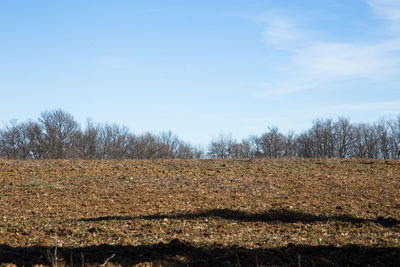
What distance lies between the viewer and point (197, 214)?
1070 cm

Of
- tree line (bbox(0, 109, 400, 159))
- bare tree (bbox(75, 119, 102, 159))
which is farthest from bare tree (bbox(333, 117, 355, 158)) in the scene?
bare tree (bbox(75, 119, 102, 159))

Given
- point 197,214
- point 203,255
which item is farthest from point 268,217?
point 203,255

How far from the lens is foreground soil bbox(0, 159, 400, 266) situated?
6.41 meters

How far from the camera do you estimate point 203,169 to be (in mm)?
19359

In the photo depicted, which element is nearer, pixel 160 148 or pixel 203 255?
pixel 203 255

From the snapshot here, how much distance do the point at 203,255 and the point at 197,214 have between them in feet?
14.0

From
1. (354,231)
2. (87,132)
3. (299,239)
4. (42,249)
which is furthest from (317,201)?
(87,132)

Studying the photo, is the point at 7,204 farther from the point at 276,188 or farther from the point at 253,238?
the point at 276,188

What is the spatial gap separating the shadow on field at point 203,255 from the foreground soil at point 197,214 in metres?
0.02

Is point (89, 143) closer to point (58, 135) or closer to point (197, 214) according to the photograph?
point (58, 135)

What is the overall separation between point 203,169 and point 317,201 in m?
7.61

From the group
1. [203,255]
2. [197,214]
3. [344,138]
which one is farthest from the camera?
[344,138]

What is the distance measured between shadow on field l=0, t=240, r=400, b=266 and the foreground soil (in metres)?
0.02

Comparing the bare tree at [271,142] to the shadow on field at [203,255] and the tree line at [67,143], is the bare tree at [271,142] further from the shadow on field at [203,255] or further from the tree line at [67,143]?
the shadow on field at [203,255]
